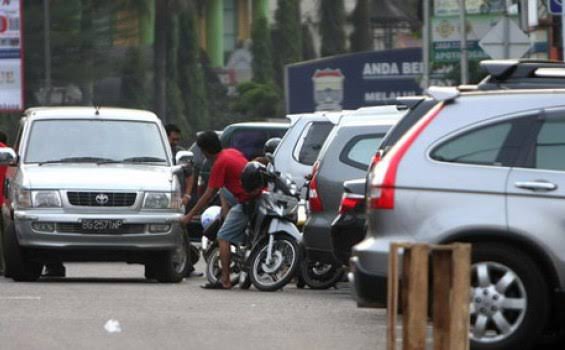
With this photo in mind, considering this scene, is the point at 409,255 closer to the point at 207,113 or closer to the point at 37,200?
the point at 37,200

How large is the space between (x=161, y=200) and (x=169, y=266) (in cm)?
83

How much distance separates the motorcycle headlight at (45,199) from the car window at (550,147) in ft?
26.6

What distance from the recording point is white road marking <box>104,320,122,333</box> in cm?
1405

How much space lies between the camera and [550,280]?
12234 millimetres

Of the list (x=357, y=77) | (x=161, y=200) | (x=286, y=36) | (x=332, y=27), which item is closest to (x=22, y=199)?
(x=161, y=200)

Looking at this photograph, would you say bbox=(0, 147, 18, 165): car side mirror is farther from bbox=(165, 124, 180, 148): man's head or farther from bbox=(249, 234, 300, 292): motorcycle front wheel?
bbox=(165, 124, 180, 148): man's head

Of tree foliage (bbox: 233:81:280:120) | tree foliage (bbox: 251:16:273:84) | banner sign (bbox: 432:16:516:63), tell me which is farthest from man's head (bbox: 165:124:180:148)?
tree foliage (bbox: 251:16:273:84)

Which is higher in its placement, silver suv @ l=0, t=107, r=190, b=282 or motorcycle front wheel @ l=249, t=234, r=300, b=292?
silver suv @ l=0, t=107, r=190, b=282

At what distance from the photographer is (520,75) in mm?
13719

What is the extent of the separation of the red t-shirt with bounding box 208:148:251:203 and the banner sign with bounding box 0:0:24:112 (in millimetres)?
49363

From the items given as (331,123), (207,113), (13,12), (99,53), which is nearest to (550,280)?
(331,123)

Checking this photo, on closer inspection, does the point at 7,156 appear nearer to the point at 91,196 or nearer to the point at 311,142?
the point at 91,196

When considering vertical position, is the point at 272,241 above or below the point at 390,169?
below

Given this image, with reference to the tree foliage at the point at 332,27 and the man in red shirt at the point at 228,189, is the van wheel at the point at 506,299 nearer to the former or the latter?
the man in red shirt at the point at 228,189
